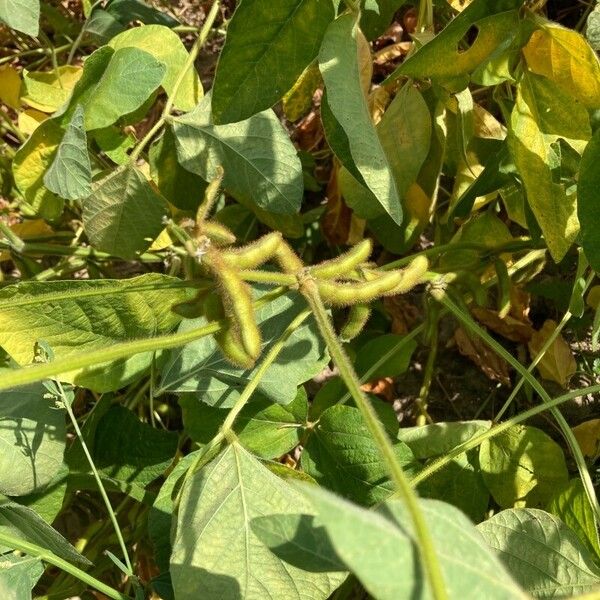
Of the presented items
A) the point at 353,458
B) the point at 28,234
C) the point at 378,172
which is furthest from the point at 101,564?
the point at 378,172

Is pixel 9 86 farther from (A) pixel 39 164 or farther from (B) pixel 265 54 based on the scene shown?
(B) pixel 265 54

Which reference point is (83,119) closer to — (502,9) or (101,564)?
(502,9)

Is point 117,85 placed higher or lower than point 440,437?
higher

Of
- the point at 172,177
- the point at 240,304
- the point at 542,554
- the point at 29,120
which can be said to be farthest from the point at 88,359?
the point at 29,120

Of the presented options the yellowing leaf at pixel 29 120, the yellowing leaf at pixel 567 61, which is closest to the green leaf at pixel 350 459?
the yellowing leaf at pixel 567 61

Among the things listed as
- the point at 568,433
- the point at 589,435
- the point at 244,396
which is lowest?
the point at 589,435

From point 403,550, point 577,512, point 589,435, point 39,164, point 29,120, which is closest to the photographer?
point 403,550

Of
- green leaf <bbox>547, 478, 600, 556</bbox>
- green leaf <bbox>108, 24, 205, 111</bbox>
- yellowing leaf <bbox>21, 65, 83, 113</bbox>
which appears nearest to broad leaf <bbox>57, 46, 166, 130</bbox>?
green leaf <bbox>108, 24, 205, 111</bbox>
